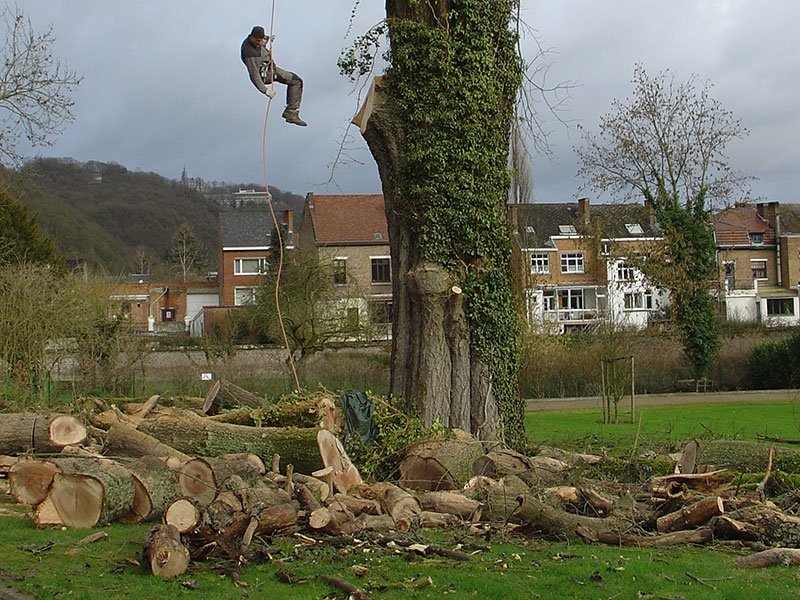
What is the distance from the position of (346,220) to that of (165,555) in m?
55.3

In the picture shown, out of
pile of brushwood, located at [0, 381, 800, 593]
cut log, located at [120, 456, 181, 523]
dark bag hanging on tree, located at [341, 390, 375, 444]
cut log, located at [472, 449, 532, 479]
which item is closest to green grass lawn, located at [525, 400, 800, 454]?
cut log, located at [472, 449, 532, 479]

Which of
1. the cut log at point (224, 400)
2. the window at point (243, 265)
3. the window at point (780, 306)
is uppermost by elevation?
the window at point (243, 265)

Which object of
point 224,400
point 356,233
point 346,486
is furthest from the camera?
point 356,233

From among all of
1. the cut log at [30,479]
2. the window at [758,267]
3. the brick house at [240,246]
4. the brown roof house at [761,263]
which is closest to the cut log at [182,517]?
the cut log at [30,479]

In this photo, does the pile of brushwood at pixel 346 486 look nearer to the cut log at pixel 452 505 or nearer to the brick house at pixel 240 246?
the cut log at pixel 452 505

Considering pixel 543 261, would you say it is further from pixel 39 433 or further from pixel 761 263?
pixel 39 433

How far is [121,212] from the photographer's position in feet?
258

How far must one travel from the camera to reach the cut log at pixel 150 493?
9.36 m

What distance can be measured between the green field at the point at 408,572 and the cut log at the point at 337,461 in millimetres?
1886

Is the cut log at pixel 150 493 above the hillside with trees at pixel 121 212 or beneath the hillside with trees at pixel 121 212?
beneath

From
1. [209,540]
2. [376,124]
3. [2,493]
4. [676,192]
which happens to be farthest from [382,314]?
[209,540]

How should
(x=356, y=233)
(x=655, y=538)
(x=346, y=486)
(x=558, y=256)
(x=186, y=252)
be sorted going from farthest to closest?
(x=186, y=252) < (x=558, y=256) < (x=356, y=233) < (x=346, y=486) < (x=655, y=538)

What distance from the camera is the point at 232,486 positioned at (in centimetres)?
895

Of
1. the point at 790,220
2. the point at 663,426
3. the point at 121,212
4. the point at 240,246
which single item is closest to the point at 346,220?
the point at 240,246
